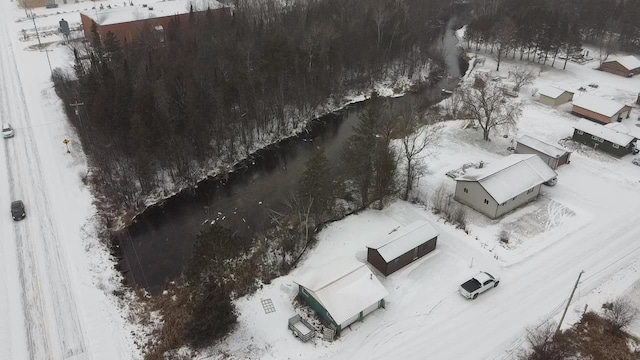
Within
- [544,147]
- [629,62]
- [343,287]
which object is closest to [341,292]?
[343,287]

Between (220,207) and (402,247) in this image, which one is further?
(220,207)

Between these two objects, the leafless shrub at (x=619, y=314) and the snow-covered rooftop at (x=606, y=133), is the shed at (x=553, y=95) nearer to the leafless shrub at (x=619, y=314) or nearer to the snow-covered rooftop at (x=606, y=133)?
the snow-covered rooftop at (x=606, y=133)

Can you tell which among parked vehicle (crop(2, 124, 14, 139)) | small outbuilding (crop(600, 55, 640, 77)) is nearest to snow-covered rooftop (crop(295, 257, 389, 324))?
parked vehicle (crop(2, 124, 14, 139))

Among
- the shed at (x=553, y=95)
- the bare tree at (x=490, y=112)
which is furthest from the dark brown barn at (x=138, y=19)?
the shed at (x=553, y=95)

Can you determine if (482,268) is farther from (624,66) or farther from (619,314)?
(624,66)

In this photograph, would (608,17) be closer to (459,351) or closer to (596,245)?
(596,245)

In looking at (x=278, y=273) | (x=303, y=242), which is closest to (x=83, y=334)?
(x=278, y=273)
